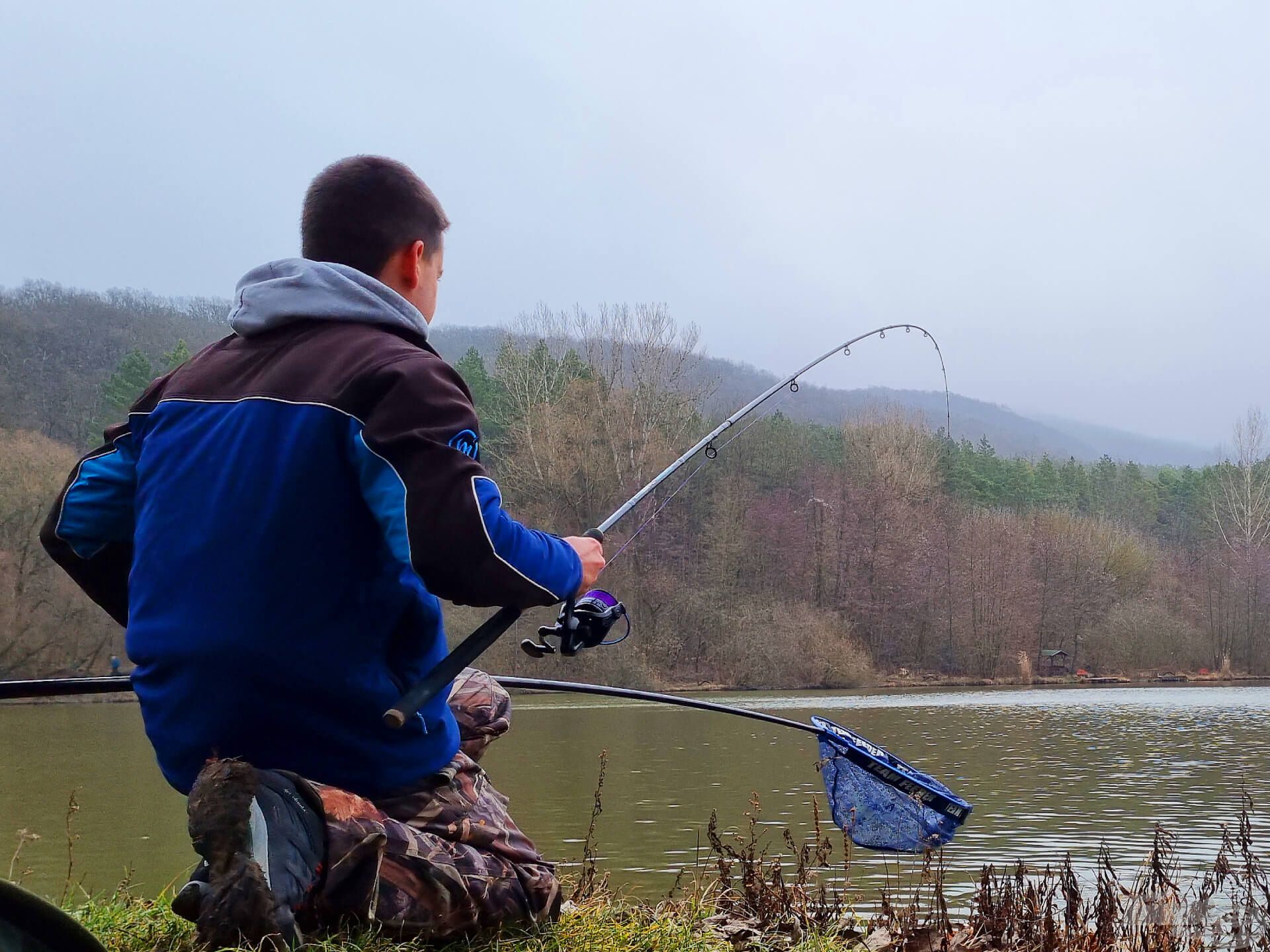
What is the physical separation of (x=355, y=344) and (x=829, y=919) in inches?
107

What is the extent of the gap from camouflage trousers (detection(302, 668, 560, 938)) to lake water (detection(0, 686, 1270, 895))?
266cm

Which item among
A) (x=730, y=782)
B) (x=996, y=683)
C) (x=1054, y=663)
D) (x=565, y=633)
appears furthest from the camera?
(x=1054, y=663)

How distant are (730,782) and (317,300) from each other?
1043 centimetres

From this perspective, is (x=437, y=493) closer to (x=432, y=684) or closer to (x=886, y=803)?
(x=432, y=684)

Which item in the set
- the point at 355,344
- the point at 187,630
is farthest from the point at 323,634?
the point at 355,344

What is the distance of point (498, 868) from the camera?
8.24 ft

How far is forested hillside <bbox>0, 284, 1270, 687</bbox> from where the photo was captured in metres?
37.5

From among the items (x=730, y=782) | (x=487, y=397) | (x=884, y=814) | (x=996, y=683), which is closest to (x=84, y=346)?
(x=487, y=397)

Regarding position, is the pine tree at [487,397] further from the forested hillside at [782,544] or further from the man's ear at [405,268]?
the man's ear at [405,268]

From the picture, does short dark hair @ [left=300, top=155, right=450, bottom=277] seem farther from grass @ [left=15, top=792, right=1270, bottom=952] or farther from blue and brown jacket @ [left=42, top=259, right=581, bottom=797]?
grass @ [left=15, top=792, right=1270, bottom=952]

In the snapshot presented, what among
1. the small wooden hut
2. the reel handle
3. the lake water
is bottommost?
the small wooden hut

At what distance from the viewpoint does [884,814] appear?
3.93 metres

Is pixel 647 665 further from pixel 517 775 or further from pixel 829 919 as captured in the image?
pixel 829 919

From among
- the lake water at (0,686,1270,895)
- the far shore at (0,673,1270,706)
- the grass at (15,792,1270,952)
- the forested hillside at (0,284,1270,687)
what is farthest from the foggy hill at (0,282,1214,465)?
the grass at (15,792,1270,952)
